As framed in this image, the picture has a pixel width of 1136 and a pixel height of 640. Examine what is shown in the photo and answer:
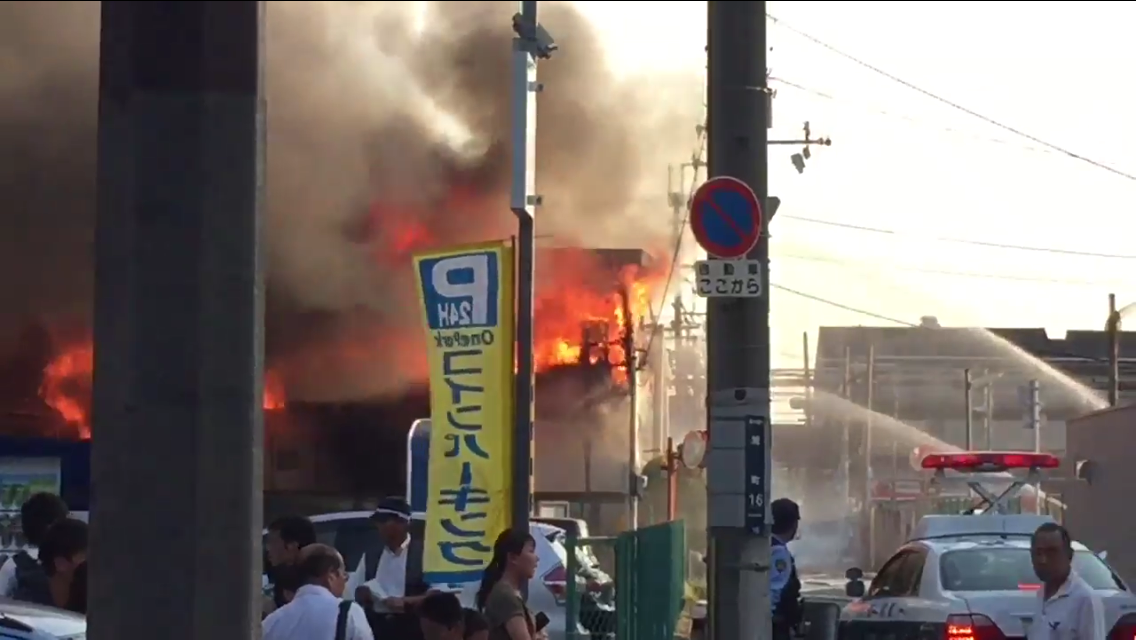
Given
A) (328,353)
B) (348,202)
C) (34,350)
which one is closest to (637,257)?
(328,353)

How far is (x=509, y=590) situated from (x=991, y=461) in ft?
21.4

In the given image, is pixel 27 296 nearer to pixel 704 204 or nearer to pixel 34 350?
pixel 34 350

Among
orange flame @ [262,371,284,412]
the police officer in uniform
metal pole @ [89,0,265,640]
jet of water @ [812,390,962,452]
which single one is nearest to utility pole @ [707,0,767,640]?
the police officer in uniform

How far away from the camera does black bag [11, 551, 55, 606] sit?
288 inches

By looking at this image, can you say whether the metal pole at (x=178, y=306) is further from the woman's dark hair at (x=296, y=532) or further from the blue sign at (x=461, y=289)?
the blue sign at (x=461, y=289)

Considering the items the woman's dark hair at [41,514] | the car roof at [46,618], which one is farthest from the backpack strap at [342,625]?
the woman's dark hair at [41,514]

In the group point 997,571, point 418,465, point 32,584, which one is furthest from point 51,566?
point 418,465

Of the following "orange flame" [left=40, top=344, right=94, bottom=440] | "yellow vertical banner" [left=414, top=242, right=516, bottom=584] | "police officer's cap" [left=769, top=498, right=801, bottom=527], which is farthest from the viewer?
"orange flame" [left=40, top=344, right=94, bottom=440]

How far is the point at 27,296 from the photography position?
1584 cm

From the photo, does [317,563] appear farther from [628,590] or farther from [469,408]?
[628,590]

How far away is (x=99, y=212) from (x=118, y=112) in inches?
12.7

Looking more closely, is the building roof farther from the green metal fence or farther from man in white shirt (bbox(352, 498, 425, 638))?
man in white shirt (bbox(352, 498, 425, 638))

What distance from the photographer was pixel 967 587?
9938 millimetres

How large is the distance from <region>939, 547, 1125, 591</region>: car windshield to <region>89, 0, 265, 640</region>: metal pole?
6076 millimetres
